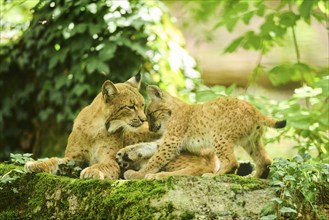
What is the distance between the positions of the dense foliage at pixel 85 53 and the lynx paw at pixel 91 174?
339 cm

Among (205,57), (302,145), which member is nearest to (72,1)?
(302,145)

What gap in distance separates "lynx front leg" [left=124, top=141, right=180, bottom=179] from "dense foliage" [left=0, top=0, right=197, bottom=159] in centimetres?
332

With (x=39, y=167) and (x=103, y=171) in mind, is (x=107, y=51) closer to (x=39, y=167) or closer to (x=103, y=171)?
(x=39, y=167)

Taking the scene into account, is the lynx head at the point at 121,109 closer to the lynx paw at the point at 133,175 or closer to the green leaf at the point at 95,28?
the lynx paw at the point at 133,175

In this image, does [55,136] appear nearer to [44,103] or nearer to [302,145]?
[44,103]

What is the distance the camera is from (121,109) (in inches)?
199

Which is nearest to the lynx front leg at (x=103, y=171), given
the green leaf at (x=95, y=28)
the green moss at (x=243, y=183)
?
the green moss at (x=243, y=183)

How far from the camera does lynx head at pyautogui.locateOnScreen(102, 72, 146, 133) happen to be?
16.6ft

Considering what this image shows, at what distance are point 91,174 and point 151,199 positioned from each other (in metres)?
0.84

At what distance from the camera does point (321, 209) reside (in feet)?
13.6

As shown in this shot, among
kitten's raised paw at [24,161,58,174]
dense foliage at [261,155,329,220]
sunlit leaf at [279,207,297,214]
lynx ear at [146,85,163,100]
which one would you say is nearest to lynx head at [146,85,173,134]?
lynx ear at [146,85,163,100]

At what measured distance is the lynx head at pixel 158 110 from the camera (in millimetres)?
5211

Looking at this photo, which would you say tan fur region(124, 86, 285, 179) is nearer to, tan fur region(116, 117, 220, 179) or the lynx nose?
tan fur region(116, 117, 220, 179)

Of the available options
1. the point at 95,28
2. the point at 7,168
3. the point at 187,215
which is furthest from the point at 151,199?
the point at 95,28
